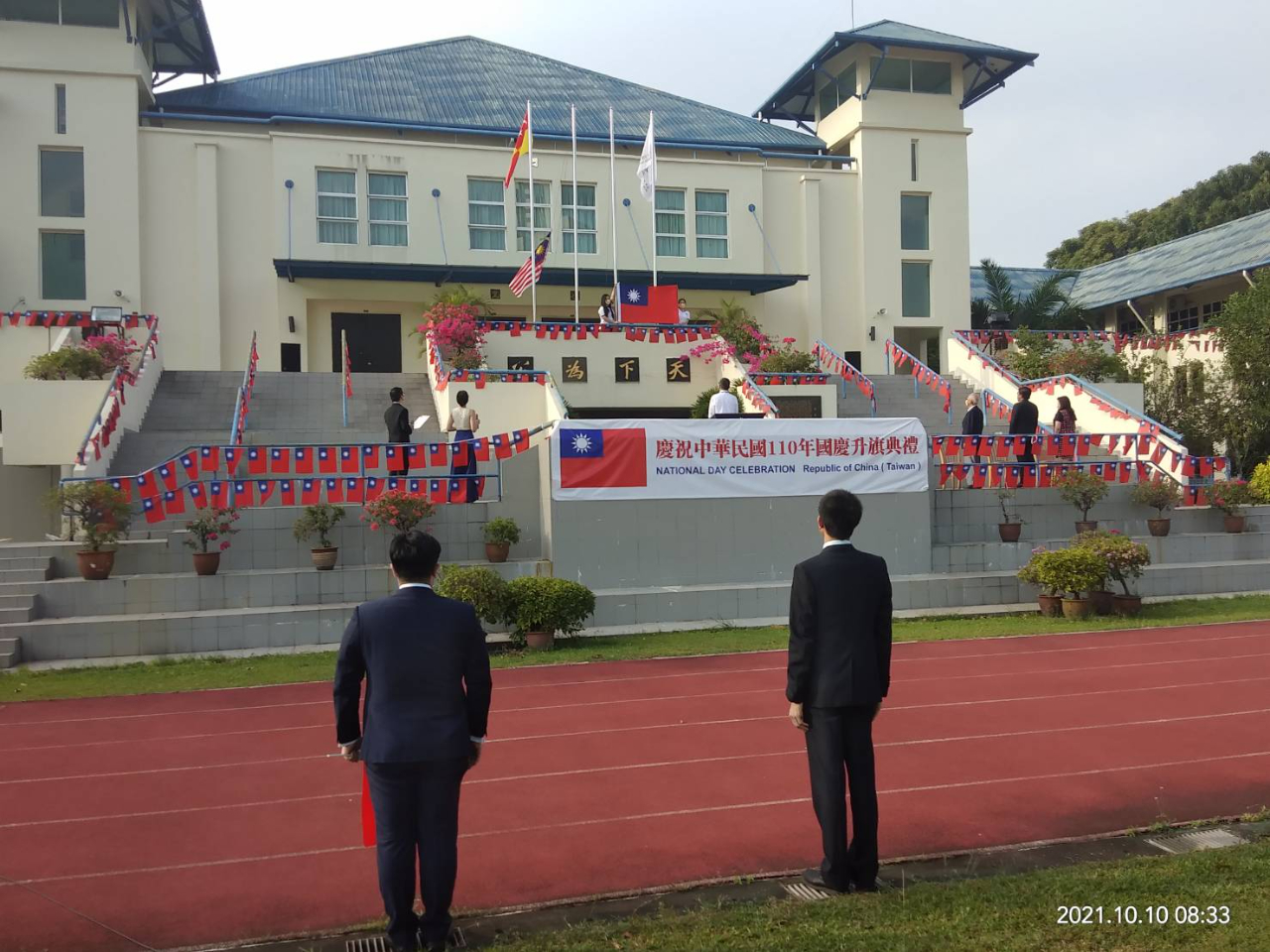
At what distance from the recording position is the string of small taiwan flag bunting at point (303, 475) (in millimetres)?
13656

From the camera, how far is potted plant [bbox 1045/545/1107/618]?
13539mm

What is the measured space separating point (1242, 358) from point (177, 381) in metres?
24.4

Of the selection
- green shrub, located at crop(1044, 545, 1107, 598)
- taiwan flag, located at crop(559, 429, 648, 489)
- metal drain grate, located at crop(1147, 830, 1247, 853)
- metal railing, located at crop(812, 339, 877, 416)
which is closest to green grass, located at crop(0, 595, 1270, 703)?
green shrub, located at crop(1044, 545, 1107, 598)

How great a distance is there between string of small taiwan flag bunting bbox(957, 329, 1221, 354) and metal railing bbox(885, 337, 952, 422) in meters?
1.76

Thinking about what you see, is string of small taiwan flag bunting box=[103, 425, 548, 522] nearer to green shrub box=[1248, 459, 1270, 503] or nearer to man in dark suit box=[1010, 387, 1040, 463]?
man in dark suit box=[1010, 387, 1040, 463]

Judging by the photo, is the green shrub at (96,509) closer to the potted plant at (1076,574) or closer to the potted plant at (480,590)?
the potted plant at (480,590)

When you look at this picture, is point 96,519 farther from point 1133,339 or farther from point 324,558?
point 1133,339

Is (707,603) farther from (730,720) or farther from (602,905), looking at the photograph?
(602,905)

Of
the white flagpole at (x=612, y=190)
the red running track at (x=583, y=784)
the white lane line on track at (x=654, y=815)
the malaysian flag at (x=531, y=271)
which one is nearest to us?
the red running track at (x=583, y=784)

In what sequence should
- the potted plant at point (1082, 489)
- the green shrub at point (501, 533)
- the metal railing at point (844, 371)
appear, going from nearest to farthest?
the green shrub at point (501, 533) → the potted plant at point (1082, 489) → the metal railing at point (844, 371)

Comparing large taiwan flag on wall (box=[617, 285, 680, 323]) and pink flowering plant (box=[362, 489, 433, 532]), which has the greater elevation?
large taiwan flag on wall (box=[617, 285, 680, 323])

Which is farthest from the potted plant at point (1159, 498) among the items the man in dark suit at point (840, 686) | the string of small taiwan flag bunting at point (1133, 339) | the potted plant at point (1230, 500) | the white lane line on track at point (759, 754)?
the man in dark suit at point (840, 686)

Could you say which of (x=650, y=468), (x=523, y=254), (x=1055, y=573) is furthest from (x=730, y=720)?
(x=523, y=254)

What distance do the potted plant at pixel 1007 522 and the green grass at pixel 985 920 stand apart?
37.7 feet
